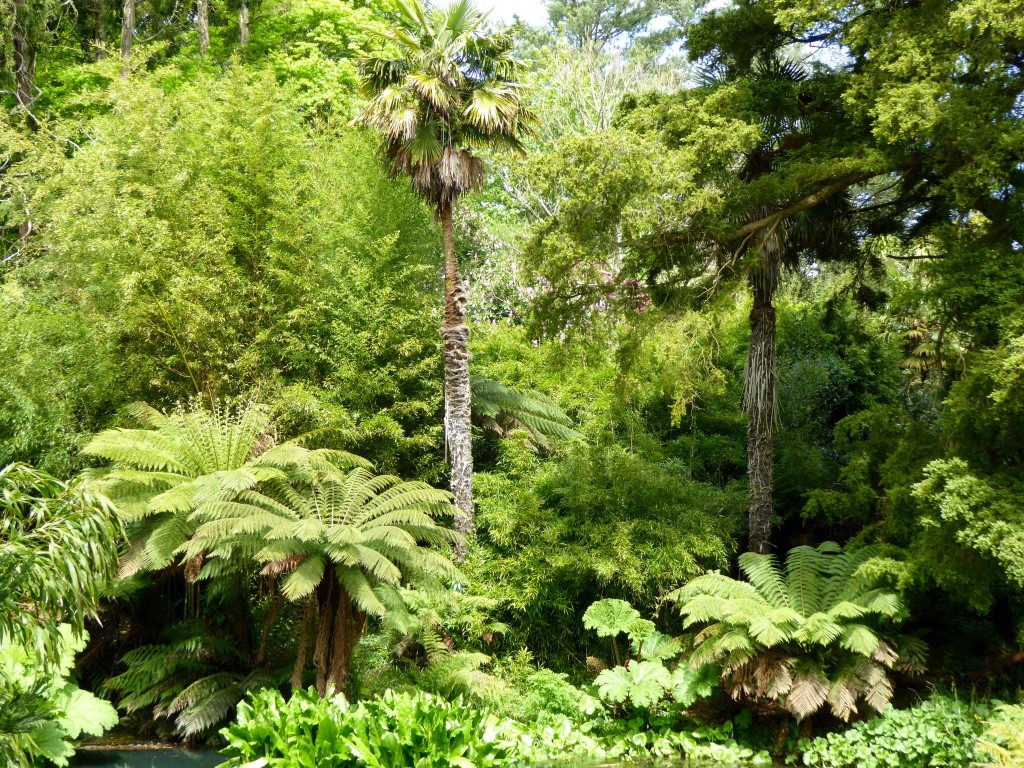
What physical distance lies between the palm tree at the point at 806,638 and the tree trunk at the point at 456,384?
3212 millimetres

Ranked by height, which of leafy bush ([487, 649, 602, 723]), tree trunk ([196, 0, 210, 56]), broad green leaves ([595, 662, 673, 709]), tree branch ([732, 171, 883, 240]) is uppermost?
tree trunk ([196, 0, 210, 56])

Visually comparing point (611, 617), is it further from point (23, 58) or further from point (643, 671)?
point (23, 58)

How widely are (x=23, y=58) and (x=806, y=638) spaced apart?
16.6m

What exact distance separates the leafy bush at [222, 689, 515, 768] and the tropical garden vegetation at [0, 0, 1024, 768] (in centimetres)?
3

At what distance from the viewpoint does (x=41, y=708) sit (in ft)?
22.6

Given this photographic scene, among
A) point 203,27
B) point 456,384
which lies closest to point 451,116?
point 456,384

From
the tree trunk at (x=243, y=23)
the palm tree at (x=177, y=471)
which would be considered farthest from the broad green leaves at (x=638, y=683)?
the tree trunk at (x=243, y=23)

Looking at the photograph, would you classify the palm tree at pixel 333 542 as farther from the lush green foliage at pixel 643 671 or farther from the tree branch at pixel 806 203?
the tree branch at pixel 806 203

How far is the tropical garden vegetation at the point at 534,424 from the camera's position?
7285 millimetres

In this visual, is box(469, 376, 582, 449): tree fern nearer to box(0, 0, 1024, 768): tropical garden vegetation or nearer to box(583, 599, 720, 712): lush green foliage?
box(0, 0, 1024, 768): tropical garden vegetation

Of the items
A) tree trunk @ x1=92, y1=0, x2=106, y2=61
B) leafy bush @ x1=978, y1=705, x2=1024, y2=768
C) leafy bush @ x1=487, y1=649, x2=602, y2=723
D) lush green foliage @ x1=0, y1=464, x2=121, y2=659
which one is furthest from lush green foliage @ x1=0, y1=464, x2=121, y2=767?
tree trunk @ x1=92, y1=0, x2=106, y2=61

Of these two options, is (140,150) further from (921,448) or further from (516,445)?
(921,448)

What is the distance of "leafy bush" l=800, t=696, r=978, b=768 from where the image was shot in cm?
706

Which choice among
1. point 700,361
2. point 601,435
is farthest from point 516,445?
point 700,361
